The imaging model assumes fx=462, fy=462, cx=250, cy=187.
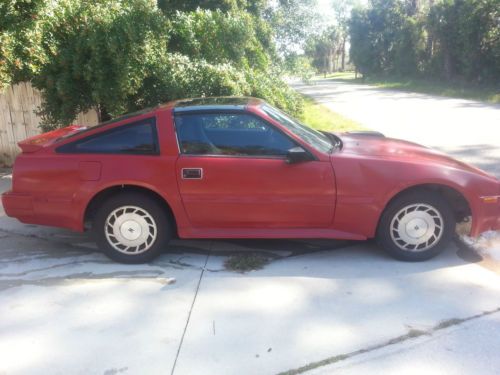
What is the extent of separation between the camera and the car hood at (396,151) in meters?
4.16

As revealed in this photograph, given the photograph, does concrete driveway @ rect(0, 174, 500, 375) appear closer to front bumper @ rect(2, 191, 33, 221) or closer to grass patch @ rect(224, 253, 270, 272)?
grass patch @ rect(224, 253, 270, 272)

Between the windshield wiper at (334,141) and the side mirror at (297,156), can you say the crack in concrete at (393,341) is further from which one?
the windshield wiper at (334,141)

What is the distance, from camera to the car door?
401 cm

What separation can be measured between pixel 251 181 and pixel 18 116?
5.53 metres

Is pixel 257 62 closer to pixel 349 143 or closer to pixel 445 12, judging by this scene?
pixel 349 143

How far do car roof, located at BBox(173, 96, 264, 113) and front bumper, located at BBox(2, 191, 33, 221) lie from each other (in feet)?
5.17

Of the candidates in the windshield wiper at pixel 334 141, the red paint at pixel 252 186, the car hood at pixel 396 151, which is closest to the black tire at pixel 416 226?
the red paint at pixel 252 186

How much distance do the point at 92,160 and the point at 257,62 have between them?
227 inches

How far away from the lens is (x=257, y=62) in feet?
30.2

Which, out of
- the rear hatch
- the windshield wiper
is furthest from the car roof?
the rear hatch

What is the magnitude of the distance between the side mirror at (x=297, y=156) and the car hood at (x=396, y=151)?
0.40 m

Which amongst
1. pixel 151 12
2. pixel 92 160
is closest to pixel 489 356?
pixel 92 160

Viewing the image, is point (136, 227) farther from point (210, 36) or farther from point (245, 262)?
point (210, 36)

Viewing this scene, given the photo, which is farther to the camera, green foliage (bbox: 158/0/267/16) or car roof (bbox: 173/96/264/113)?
green foliage (bbox: 158/0/267/16)
